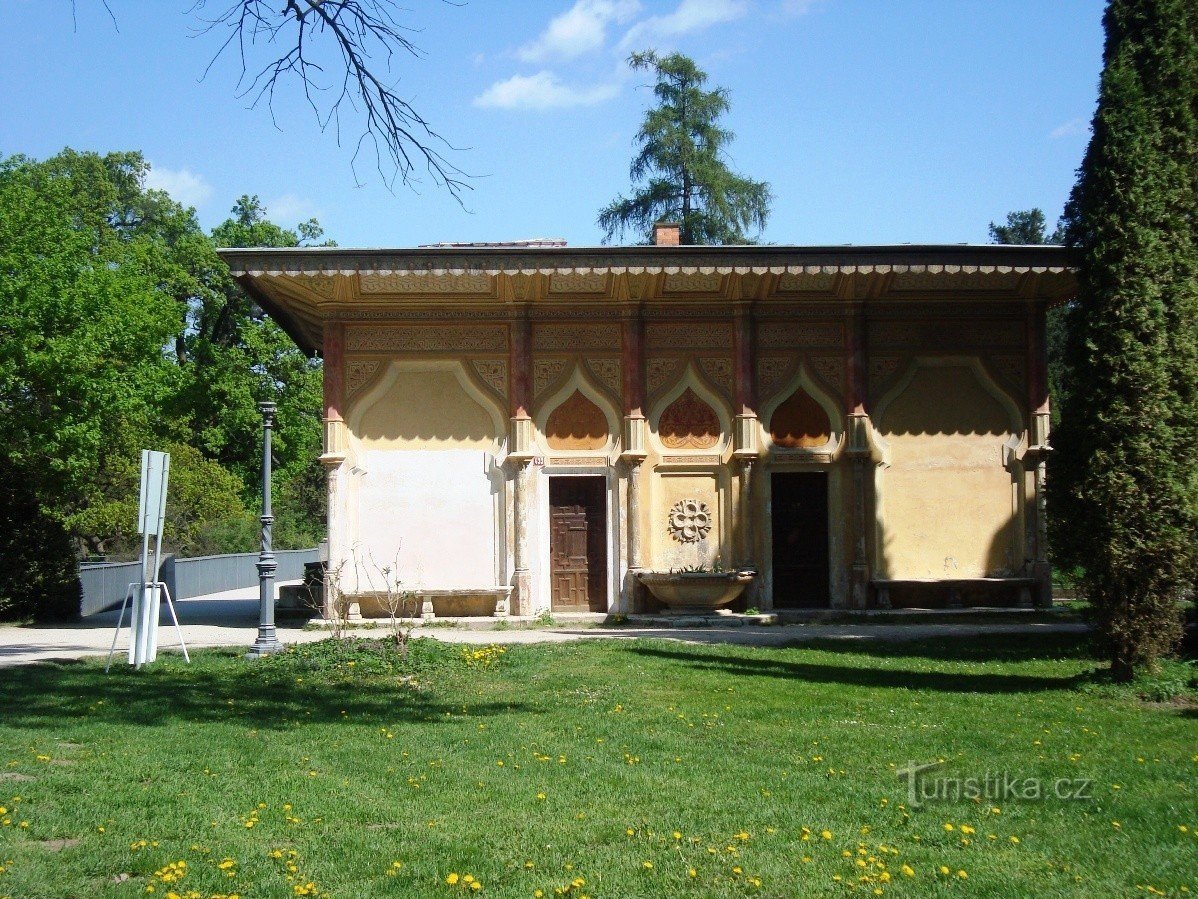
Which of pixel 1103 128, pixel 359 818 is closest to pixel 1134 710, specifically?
pixel 1103 128

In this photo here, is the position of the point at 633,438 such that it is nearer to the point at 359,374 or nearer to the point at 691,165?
the point at 359,374

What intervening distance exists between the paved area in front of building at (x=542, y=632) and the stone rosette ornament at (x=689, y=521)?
1.55 m

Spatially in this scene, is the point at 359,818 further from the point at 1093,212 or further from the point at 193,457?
the point at 193,457

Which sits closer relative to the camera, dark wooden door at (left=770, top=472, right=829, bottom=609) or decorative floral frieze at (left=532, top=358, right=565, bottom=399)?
decorative floral frieze at (left=532, top=358, right=565, bottom=399)

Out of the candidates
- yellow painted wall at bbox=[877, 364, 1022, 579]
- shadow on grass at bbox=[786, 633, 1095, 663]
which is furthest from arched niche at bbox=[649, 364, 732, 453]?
shadow on grass at bbox=[786, 633, 1095, 663]

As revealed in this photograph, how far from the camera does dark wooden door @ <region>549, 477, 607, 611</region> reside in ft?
61.6

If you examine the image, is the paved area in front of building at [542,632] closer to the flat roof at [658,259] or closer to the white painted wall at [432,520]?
the white painted wall at [432,520]

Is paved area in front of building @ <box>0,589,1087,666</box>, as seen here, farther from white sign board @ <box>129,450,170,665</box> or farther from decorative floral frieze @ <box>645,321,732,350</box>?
decorative floral frieze @ <box>645,321,732,350</box>

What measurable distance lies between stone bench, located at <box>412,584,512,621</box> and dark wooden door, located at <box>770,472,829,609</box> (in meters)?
4.53

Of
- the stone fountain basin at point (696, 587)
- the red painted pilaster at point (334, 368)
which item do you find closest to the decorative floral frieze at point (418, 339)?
the red painted pilaster at point (334, 368)

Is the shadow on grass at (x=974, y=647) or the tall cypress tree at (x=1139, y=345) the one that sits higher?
the tall cypress tree at (x=1139, y=345)

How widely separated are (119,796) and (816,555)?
13.9 meters

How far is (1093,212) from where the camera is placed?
1107 centimetres

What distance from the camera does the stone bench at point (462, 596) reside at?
714 inches
